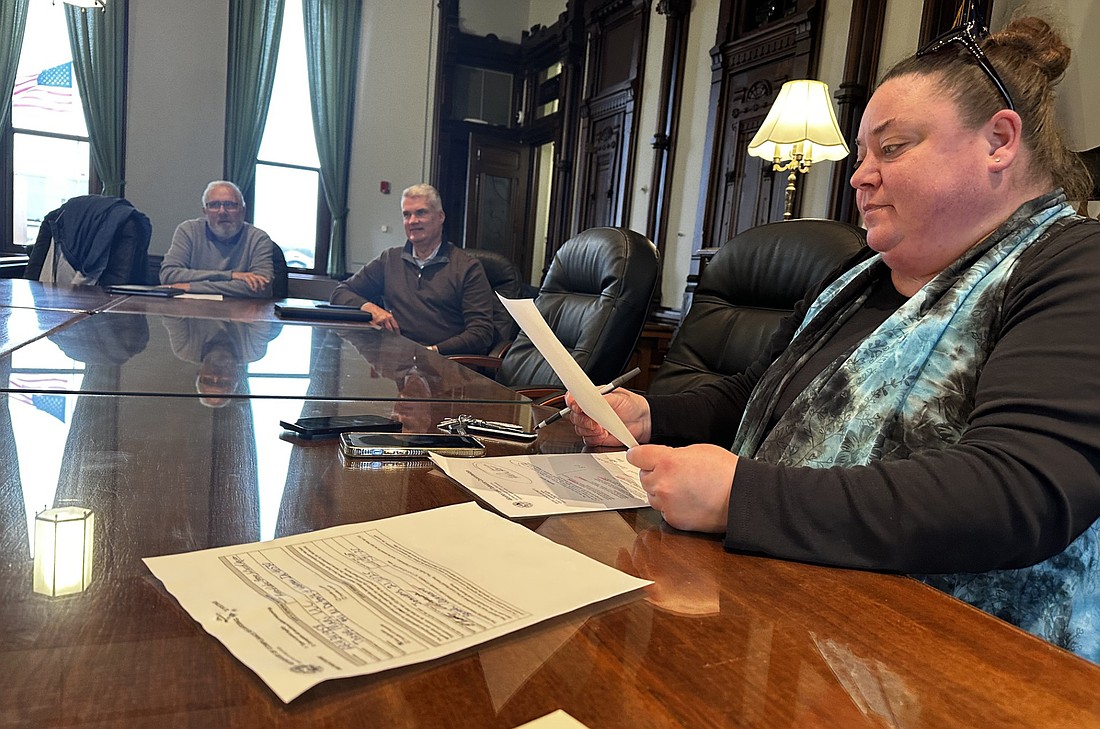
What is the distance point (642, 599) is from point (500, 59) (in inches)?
297

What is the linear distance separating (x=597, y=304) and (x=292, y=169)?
5.56m

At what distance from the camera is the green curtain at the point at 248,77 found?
22.0 feet

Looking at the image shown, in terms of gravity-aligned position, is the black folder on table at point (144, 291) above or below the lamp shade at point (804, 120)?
below

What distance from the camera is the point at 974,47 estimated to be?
39.3 inches

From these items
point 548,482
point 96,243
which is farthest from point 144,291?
→ point 548,482

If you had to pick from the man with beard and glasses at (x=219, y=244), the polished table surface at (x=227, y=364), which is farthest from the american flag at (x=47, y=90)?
the polished table surface at (x=227, y=364)

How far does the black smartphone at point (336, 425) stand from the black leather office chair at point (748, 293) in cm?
106

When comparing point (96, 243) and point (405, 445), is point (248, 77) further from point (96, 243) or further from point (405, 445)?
point (405, 445)

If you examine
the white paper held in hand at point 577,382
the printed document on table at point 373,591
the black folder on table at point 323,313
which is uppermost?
the white paper held in hand at point 577,382

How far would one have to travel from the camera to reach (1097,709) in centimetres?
49

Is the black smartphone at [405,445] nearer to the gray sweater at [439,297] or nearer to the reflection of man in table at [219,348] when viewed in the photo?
the reflection of man in table at [219,348]

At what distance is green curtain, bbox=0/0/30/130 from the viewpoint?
6105 mm

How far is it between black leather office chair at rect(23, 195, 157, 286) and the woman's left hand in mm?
4027

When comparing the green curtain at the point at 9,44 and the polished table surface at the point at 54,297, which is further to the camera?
the green curtain at the point at 9,44
